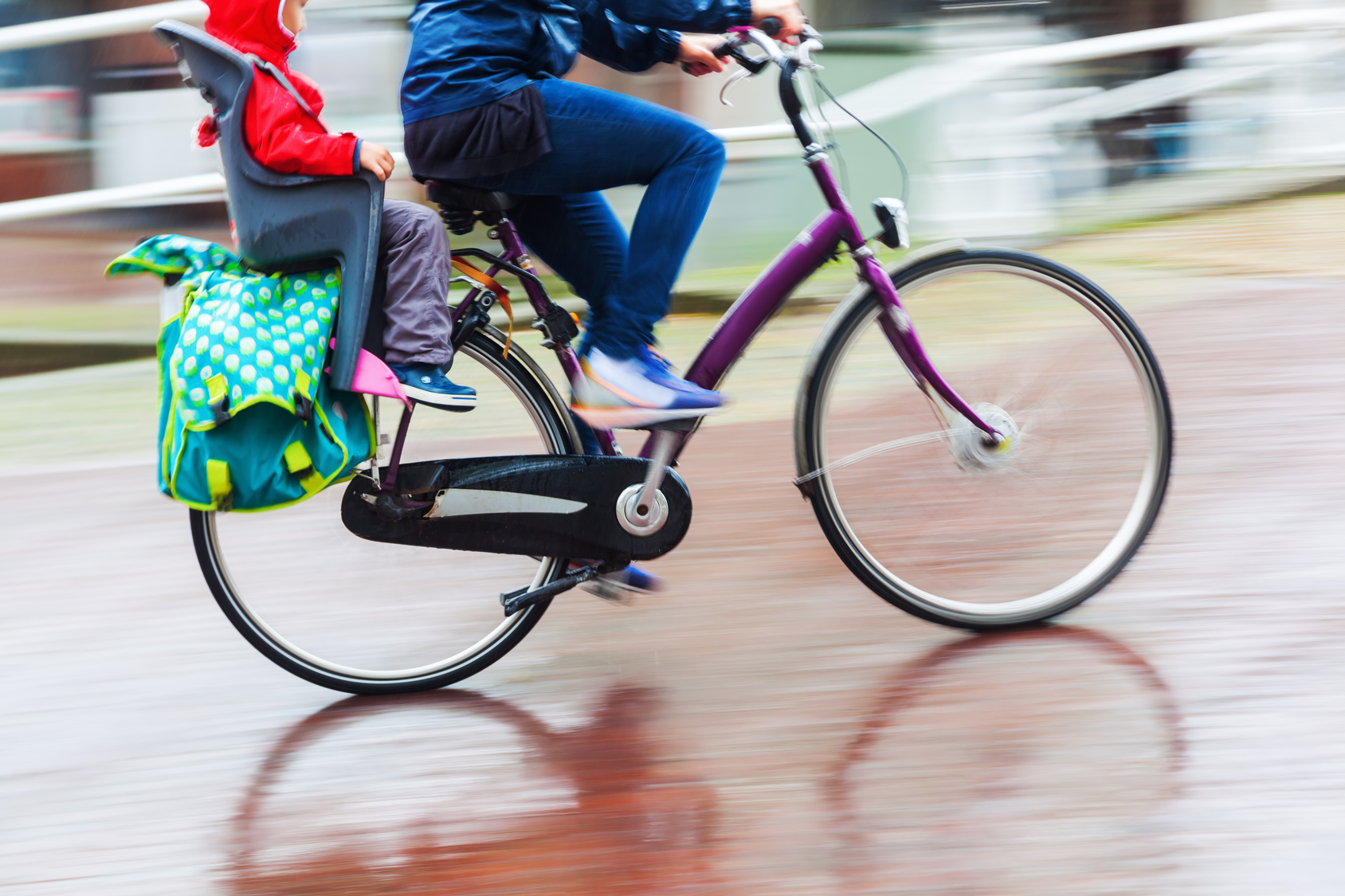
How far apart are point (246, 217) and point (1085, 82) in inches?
274

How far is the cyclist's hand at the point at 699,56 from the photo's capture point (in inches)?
129

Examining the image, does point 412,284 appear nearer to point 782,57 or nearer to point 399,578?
point 399,578

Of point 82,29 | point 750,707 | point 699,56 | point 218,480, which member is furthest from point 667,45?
point 82,29

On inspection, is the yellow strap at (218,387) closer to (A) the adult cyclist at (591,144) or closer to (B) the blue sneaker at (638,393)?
(A) the adult cyclist at (591,144)

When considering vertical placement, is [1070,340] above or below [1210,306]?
above

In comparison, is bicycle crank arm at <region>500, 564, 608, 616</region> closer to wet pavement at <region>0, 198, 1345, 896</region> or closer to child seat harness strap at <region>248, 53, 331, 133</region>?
wet pavement at <region>0, 198, 1345, 896</region>

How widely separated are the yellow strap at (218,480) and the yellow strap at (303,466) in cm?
13

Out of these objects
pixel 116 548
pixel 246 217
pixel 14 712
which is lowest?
pixel 116 548

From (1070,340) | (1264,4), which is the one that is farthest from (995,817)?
(1264,4)

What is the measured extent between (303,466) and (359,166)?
66 cm

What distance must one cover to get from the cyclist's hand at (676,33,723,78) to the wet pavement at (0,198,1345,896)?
1450 mm

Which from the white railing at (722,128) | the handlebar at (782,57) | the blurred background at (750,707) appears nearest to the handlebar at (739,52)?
the handlebar at (782,57)

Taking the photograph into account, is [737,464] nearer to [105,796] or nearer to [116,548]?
[116,548]

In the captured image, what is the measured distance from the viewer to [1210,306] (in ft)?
21.5
